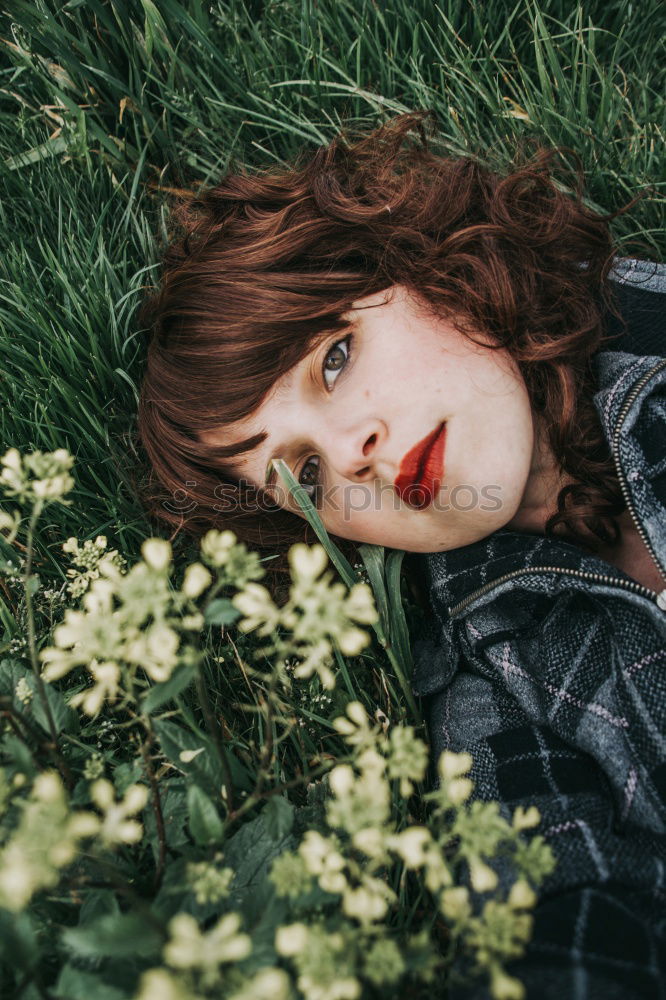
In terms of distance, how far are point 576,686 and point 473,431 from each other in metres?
0.60

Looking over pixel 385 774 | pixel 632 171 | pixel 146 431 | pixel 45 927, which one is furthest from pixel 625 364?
pixel 45 927

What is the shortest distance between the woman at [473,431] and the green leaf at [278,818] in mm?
525

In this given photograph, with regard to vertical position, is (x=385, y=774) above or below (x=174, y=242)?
below

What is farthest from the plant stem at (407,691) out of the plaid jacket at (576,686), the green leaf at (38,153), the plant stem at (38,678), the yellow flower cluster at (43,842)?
the green leaf at (38,153)

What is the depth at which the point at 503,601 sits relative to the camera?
1646 millimetres

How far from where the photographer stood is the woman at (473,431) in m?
1.43

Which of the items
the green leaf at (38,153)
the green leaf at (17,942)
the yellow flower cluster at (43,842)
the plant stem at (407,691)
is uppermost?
the green leaf at (38,153)

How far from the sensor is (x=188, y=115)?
2.17 metres

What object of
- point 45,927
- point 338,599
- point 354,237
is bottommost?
point 45,927

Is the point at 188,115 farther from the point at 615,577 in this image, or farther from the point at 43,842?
the point at 43,842

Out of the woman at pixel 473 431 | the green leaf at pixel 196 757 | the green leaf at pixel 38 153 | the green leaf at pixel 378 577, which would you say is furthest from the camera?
the green leaf at pixel 38 153

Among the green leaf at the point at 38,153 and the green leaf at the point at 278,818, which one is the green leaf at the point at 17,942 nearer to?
the green leaf at the point at 278,818

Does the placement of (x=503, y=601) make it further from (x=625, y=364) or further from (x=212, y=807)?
(x=212, y=807)

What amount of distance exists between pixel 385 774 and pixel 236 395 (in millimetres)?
896
